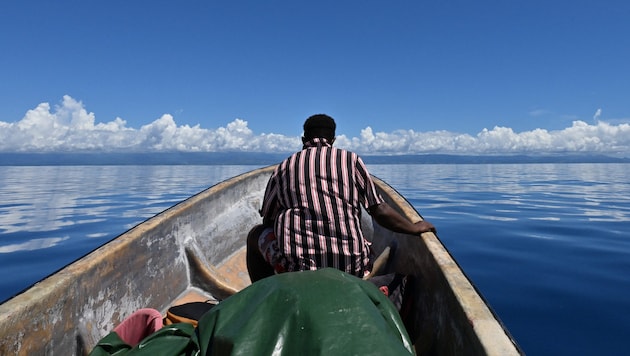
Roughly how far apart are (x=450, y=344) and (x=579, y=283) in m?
4.49

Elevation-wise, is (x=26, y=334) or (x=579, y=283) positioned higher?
(x=26, y=334)

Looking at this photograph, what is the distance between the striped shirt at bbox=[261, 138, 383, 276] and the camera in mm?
2582

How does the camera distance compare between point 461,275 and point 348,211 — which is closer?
point 461,275

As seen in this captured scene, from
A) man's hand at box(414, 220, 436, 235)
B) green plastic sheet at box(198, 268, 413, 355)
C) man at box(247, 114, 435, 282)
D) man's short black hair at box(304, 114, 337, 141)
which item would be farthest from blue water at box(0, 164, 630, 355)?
green plastic sheet at box(198, 268, 413, 355)

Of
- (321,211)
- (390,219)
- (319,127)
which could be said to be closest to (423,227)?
(390,219)

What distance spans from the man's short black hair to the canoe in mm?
1169

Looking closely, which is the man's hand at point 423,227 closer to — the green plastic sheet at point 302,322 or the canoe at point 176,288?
the canoe at point 176,288

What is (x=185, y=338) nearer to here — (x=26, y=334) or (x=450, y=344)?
(x=26, y=334)

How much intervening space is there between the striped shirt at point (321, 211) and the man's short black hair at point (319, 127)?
9.7 inches

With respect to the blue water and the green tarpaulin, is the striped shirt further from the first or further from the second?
the blue water

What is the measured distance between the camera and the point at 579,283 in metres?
5.50

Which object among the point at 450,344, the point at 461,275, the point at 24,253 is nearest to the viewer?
the point at 450,344

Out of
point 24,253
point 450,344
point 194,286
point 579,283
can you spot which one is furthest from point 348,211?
point 24,253

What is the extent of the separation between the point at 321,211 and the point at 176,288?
224cm
